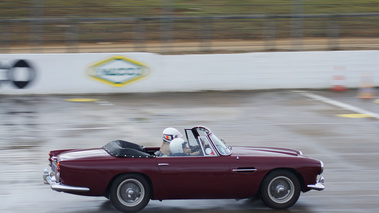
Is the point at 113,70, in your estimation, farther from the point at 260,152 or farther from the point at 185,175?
the point at 185,175

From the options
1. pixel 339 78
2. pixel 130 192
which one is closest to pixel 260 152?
pixel 130 192

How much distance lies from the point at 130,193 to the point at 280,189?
6.63 ft

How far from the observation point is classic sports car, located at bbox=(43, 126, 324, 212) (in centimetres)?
717

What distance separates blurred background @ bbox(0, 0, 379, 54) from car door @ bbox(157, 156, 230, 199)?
42.4ft

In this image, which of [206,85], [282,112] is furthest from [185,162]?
[206,85]

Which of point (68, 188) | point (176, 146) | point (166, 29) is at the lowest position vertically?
point (68, 188)

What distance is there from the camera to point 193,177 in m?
7.29

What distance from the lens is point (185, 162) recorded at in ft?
24.1

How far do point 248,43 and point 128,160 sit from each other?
560 inches

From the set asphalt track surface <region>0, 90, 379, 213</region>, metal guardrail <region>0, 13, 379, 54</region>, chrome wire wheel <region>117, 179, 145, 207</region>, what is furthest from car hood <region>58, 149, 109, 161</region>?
metal guardrail <region>0, 13, 379, 54</region>

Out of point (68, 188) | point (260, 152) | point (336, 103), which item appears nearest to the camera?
point (68, 188)

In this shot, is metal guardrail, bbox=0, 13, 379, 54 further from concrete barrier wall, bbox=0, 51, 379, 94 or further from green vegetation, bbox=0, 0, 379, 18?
green vegetation, bbox=0, 0, 379, 18

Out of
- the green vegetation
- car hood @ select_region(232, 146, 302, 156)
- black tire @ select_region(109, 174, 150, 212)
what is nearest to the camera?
black tire @ select_region(109, 174, 150, 212)

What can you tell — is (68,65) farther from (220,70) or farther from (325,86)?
(325,86)
